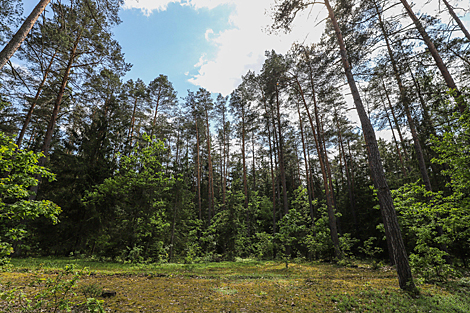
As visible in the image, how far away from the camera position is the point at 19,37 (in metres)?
5.04

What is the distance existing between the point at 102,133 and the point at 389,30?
1656 centimetres

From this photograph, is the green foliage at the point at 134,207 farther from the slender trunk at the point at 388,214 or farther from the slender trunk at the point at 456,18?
the slender trunk at the point at 456,18

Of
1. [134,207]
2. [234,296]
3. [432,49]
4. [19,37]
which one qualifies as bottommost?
[234,296]

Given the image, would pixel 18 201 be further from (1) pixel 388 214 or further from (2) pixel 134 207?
(2) pixel 134 207

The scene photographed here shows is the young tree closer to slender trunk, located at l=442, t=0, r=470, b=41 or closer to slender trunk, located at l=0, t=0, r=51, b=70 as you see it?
slender trunk, located at l=442, t=0, r=470, b=41

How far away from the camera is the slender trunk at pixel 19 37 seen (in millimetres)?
4742

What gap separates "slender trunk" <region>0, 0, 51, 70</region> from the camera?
4742 millimetres

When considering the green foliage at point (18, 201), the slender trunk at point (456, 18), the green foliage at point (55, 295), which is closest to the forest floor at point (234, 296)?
the green foliage at point (55, 295)

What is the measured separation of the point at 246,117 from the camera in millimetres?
19781

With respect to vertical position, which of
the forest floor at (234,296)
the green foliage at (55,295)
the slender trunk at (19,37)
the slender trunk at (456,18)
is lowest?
the forest floor at (234,296)

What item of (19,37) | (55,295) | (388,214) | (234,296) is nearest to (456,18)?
(388,214)

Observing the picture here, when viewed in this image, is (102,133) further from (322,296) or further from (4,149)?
(322,296)

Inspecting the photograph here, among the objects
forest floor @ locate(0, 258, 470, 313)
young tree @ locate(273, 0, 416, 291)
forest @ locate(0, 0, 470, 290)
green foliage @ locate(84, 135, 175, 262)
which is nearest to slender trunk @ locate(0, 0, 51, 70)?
forest @ locate(0, 0, 470, 290)

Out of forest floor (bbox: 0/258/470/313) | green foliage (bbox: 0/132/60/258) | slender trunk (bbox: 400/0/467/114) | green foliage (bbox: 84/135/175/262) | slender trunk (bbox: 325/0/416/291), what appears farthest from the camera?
green foliage (bbox: 84/135/175/262)
